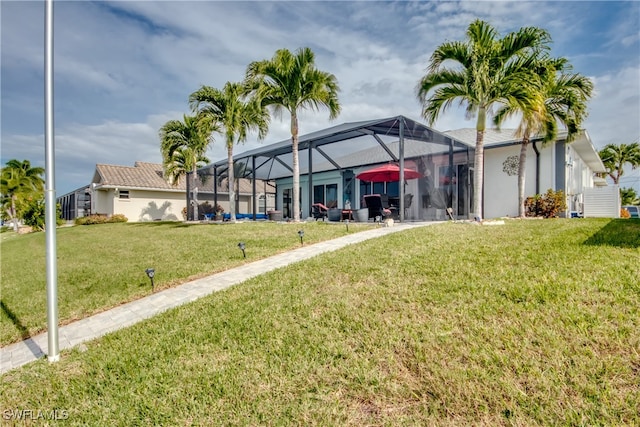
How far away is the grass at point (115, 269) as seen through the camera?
5.08 meters

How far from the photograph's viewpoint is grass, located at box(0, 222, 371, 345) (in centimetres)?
508

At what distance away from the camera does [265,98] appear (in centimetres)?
1212

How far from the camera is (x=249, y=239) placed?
30.1 ft

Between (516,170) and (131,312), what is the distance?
15788 millimetres

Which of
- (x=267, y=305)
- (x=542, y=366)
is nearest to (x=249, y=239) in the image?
(x=267, y=305)

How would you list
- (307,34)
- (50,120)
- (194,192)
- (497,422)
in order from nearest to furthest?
(497,422), (50,120), (307,34), (194,192)

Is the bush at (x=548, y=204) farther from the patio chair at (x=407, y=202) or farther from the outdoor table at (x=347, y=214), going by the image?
the outdoor table at (x=347, y=214)

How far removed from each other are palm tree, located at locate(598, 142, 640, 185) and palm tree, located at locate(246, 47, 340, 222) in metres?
31.1

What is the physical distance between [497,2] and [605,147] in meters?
30.1

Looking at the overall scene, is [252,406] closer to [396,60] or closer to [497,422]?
[497,422]

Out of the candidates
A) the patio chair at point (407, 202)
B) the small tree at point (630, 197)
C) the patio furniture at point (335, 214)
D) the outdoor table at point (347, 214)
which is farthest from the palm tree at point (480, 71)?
the small tree at point (630, 197)

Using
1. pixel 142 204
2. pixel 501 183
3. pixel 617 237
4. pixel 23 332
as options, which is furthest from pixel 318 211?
pixel 142 204

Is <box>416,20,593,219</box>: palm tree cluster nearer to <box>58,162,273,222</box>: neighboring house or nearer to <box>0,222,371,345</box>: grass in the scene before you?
<box>0,222,371,345</box>: grass

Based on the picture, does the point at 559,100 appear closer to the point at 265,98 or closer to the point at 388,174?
the point at 388,174
